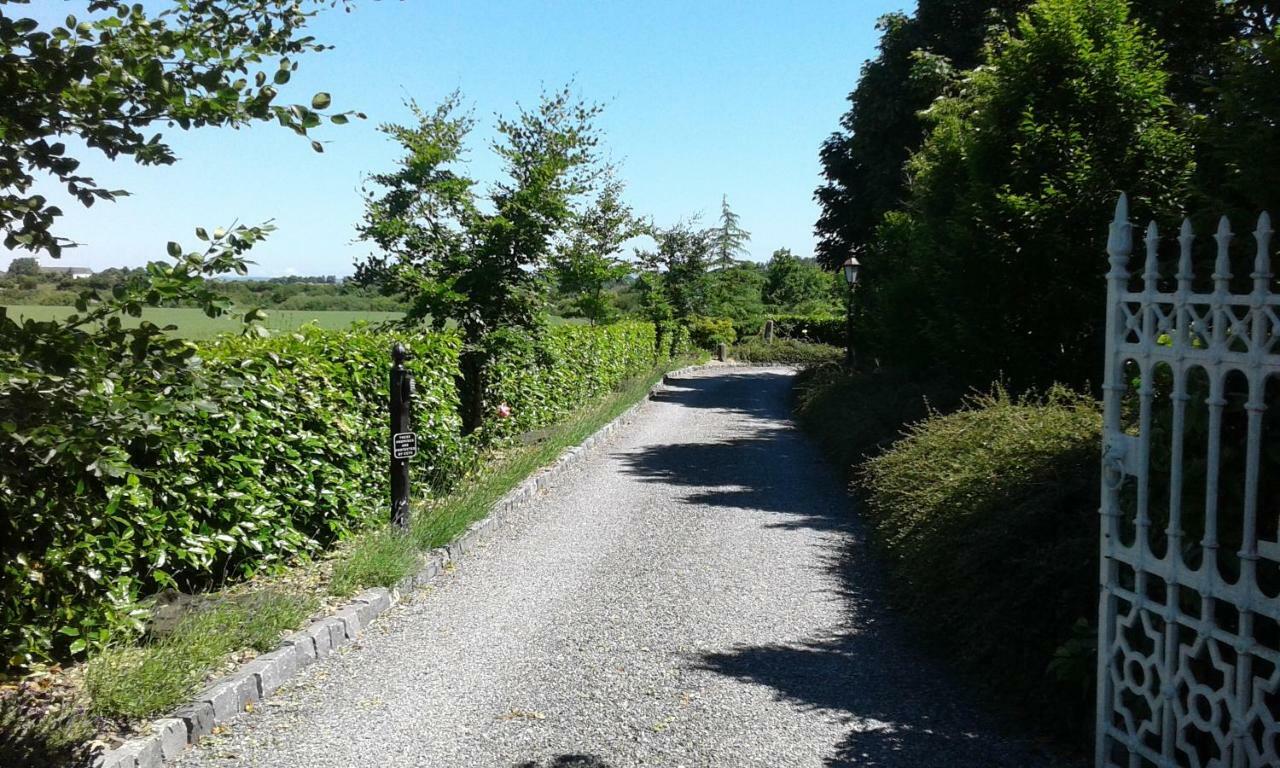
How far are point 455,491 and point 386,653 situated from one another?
4077 mm

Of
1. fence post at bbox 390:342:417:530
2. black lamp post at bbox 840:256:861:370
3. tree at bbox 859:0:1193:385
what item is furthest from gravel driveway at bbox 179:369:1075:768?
black lamp post at bbox 840:256:861:370

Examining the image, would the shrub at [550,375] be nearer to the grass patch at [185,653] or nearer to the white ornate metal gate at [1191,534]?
the grass patch at [185,653]

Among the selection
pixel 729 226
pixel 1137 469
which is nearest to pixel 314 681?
pixel 1137 469

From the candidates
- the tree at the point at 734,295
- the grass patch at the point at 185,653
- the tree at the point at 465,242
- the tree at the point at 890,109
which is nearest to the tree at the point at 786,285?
the tree at the point at 734,295

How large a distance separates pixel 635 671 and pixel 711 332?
38039 mm

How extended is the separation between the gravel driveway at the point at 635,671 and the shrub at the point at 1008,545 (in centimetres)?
30

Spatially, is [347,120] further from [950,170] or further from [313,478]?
[950,170]

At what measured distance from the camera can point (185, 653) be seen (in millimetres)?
4488

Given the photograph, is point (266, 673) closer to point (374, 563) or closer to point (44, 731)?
point (44, 731)

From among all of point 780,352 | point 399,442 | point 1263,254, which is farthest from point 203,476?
point 780,352

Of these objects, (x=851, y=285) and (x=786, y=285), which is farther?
(x=786, y=285)

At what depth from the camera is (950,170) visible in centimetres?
1312

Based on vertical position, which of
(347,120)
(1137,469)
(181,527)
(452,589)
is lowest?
(452,589)

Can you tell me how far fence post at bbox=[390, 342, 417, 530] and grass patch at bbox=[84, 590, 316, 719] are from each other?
6.49 ft
